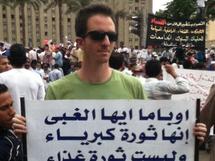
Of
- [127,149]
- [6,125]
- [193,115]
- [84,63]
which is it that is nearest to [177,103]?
[193,115]

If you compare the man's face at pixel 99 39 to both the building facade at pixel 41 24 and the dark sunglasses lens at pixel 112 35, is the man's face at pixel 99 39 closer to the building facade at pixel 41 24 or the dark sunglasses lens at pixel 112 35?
the dark sunglasses lens at pixel 112 35

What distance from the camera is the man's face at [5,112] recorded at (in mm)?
3016

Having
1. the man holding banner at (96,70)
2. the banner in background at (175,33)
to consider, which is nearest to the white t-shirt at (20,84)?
the man holding banner at (96,70)

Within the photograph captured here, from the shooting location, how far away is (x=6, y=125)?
9.89 feet

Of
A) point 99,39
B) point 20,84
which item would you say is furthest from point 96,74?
point 20,84

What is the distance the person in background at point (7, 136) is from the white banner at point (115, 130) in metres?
0.17

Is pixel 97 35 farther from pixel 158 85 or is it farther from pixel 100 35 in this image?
pixel 158 85

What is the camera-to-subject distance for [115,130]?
2.94 metres

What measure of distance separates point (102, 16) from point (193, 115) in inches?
29.7

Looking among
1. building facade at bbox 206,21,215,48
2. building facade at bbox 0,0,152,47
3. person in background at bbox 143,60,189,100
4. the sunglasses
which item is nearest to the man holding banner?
the sunglasses

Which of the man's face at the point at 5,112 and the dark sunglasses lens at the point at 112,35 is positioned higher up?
the dark sunglasses lens at the point at 112,35

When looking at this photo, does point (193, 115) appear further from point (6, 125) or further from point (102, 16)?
point (6, 125)

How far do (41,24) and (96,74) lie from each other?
92.7 meters

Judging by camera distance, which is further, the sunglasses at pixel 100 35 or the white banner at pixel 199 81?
the white banner at pixel 199 81
